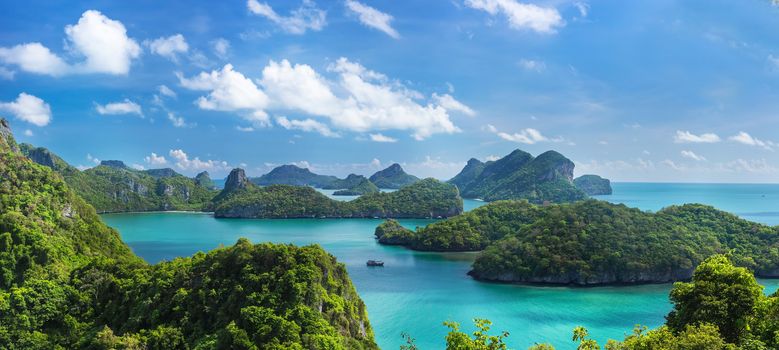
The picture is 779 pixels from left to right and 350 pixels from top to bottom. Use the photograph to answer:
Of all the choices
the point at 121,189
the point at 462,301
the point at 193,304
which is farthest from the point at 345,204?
the point at 193,304

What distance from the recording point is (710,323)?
20.4 m

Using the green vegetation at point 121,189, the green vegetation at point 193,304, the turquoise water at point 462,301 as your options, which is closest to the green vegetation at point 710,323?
the green vegetation at point 193,304

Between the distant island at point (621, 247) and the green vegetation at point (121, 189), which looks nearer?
the distant island at point (621, 247)

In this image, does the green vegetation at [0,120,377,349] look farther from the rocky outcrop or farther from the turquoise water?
the rocky outcrop

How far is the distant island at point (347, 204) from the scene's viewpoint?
137 metres

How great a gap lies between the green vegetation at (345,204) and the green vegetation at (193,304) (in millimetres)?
103191

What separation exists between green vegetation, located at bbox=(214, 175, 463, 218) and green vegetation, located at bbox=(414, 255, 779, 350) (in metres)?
112

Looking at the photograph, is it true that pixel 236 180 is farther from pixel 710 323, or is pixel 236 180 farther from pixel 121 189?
pixel 710 323

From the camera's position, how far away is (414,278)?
187ft

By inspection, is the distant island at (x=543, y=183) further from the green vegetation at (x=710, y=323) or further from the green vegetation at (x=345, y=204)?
the green vegetation at (x=710, y=323)

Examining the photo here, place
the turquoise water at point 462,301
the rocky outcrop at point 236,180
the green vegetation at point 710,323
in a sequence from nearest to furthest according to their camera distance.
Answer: the green vegetation at point 710,323 → the turquoise water at point 462,301 → the rocky outcrop at point 236,180

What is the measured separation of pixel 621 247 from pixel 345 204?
94.0 m

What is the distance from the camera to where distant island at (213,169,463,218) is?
137363 mm

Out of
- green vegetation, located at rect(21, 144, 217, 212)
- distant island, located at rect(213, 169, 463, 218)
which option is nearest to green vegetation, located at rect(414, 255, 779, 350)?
distant island, located at rect(213, 169, 463, 218)
